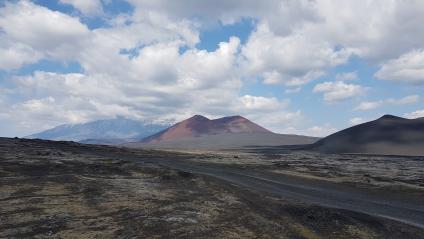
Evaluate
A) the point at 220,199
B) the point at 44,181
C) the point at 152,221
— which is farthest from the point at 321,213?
the point at 44,181

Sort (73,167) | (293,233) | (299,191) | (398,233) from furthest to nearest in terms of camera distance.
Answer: (73,167), (299,191), (398,233), (293,233)

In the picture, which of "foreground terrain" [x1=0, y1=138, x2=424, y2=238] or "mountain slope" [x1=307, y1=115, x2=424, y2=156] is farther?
"mountain slope" [x1=307, y1=115, x2=424, y2=156]

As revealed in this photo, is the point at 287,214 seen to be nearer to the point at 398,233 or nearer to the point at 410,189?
the point at 398,233

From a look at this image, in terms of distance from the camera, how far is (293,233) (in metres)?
20.9

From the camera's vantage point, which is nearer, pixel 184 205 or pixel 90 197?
pixel 184 205

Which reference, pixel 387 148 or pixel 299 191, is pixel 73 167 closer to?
pixel 299 191

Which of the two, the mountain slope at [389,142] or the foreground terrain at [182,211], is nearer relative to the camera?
the foreground terrain at [182,211]

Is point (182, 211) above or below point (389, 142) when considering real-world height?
below

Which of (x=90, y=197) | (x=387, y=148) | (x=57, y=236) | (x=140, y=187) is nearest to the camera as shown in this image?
(x=57, y=236)

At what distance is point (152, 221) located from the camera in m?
21.8

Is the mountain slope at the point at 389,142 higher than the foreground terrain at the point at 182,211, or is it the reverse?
the mountain slope at the point at 389,142

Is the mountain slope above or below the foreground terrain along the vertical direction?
above

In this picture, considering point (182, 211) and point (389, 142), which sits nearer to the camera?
point (182, 211)

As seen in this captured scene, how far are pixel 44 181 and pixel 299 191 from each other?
73.8ft
